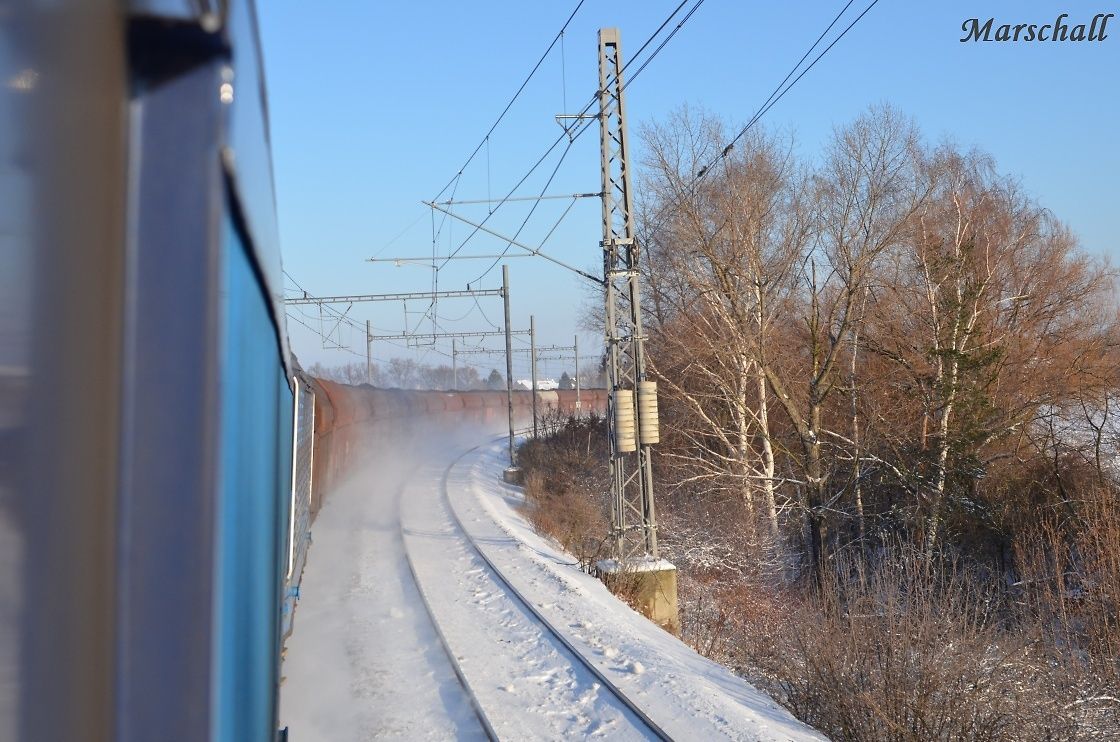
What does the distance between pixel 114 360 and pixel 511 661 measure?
26.2ft

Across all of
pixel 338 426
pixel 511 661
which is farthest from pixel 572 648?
pixel 338 426

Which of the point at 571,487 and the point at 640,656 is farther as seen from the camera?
the point at 571,487

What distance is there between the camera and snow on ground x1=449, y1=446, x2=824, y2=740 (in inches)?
273

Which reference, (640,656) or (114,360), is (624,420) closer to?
(640,656)

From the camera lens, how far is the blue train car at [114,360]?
0.85 meters

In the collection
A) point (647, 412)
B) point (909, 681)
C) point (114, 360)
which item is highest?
point (647, 412)

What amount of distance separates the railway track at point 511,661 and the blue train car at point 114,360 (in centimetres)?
595

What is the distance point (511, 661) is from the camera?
28.0 ft

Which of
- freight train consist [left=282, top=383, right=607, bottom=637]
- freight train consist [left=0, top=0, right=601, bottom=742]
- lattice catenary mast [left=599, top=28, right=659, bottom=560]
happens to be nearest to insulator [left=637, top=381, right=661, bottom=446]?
lattice catenary mast [left=599, top=28, right=659, bottom=560]

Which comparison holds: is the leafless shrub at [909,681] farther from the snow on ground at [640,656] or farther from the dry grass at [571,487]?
the dry grass at [571,487]

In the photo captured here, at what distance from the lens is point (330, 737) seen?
22.3 ft

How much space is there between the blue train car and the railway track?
5.95 m

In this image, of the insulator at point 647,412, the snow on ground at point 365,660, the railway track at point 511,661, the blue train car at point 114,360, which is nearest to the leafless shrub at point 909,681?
the railway track at point 511,661

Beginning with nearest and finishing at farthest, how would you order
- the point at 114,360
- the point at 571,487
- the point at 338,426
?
the point at 114,360
the point at 338,426
the point at 571,487
